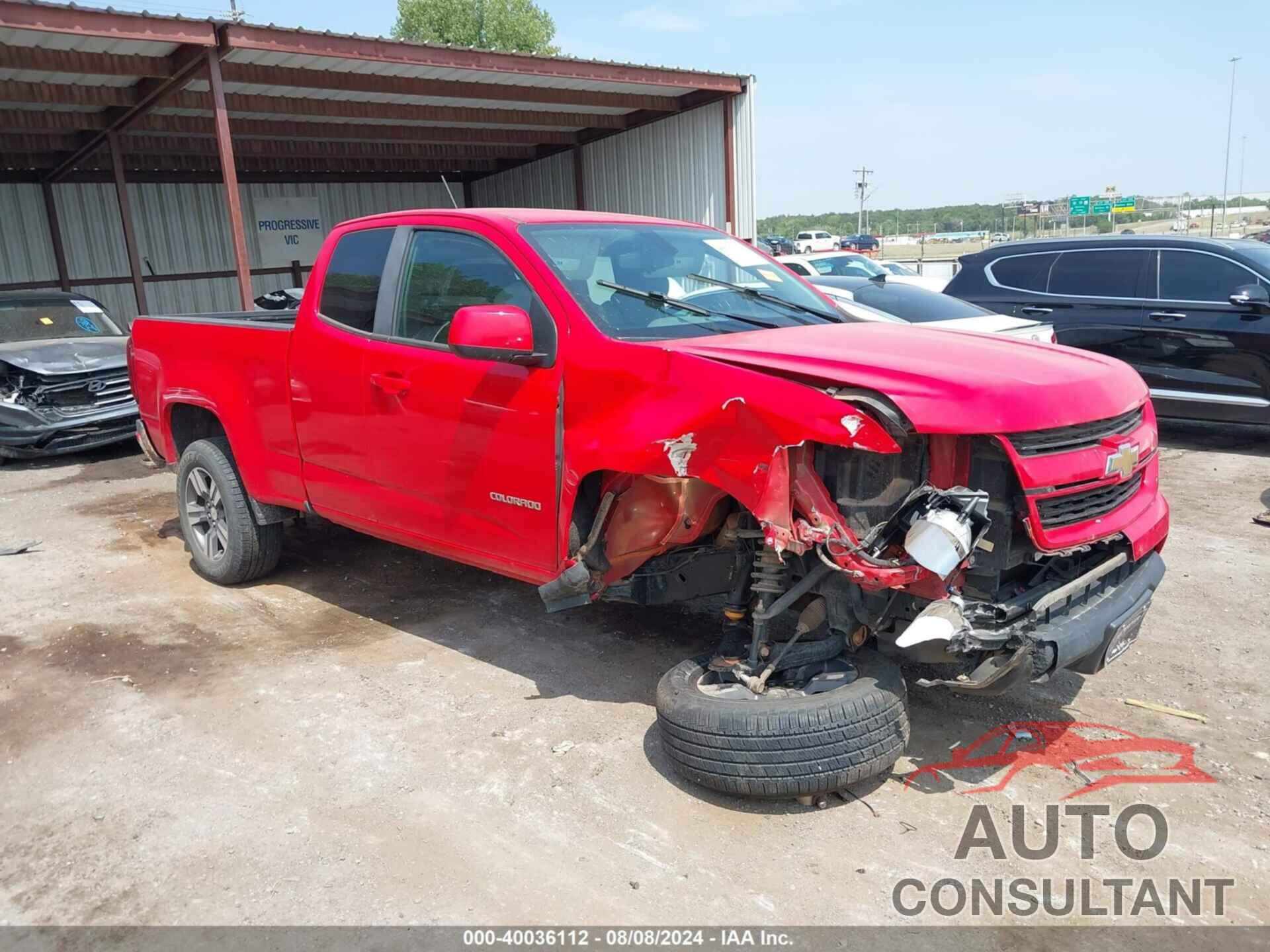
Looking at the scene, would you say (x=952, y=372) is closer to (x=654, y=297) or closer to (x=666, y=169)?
(x=654, y=297)

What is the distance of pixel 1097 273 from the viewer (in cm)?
908

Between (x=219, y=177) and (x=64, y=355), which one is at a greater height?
(x=219, y=177)

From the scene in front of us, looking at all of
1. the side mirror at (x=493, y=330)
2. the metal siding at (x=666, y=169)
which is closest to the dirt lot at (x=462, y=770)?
the side mirror at (x=493, y=330)

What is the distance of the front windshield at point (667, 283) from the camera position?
3852 mm

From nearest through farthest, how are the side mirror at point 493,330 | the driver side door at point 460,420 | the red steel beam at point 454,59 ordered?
1. the side mirror at point 493,330
2. the driver side door at point 460,420
3. the red steel beam at point 454,59

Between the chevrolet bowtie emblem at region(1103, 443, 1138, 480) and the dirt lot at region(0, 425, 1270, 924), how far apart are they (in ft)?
3.55

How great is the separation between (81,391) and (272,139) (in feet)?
30.7

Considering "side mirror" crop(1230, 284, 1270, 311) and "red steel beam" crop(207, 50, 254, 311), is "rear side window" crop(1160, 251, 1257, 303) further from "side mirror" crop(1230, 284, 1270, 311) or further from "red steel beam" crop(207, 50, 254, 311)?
"red steel beam" crop(207, 50, 254, 311)

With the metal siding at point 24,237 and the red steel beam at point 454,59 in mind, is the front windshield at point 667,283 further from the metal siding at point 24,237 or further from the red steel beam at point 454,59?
the metal siding at point 24,237

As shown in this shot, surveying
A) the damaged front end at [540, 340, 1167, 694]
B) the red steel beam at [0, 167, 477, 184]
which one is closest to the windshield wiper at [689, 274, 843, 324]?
the damaged front end at [540, 340, 1167, 694]

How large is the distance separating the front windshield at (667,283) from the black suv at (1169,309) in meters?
5.28

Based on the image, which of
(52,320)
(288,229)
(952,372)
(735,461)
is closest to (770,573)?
(735,461)

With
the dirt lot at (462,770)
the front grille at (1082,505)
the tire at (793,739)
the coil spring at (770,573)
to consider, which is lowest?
the dirt lot at (462,770)

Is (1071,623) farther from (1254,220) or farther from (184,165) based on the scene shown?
(1254,220)
